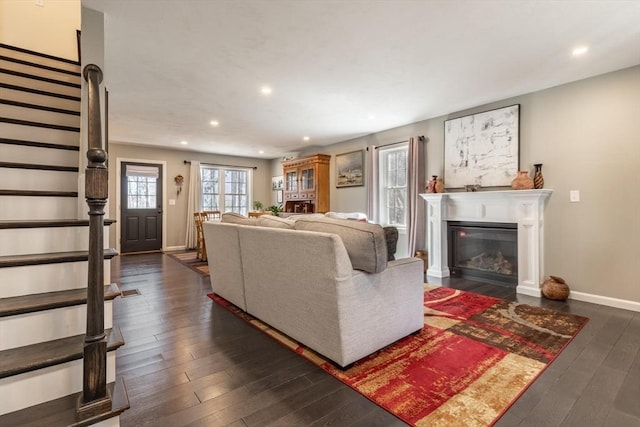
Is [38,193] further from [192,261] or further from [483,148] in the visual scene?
[483,148]

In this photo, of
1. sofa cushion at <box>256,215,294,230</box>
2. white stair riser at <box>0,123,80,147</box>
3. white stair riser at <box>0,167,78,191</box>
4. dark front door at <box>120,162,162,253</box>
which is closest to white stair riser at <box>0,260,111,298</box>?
white stair riser at <box>0,167,78,191</box>

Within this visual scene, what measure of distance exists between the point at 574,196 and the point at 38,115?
5654 mm

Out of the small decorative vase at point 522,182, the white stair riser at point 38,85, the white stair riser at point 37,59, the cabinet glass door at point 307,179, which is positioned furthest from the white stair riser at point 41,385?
the cabinet glass door at point 307,179

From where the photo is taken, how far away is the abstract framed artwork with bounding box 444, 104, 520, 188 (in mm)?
4008

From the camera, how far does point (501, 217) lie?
Result: 4.03m

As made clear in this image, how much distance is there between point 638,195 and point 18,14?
766cm

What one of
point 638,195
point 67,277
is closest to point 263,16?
point 67,277

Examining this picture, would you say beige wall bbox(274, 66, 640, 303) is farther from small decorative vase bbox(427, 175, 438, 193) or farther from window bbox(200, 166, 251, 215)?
window bbox(200, 166, 251, 215)

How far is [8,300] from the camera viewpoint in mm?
1440

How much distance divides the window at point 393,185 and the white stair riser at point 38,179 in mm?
4802

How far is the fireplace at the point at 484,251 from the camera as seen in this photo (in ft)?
13.4

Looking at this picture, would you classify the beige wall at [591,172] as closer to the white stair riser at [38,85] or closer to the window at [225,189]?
the white stair riser at [38,85]

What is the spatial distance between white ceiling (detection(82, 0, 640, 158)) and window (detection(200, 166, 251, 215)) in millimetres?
3341

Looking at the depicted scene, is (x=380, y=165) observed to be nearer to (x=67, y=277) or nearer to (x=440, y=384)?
(x=440, y=384)
